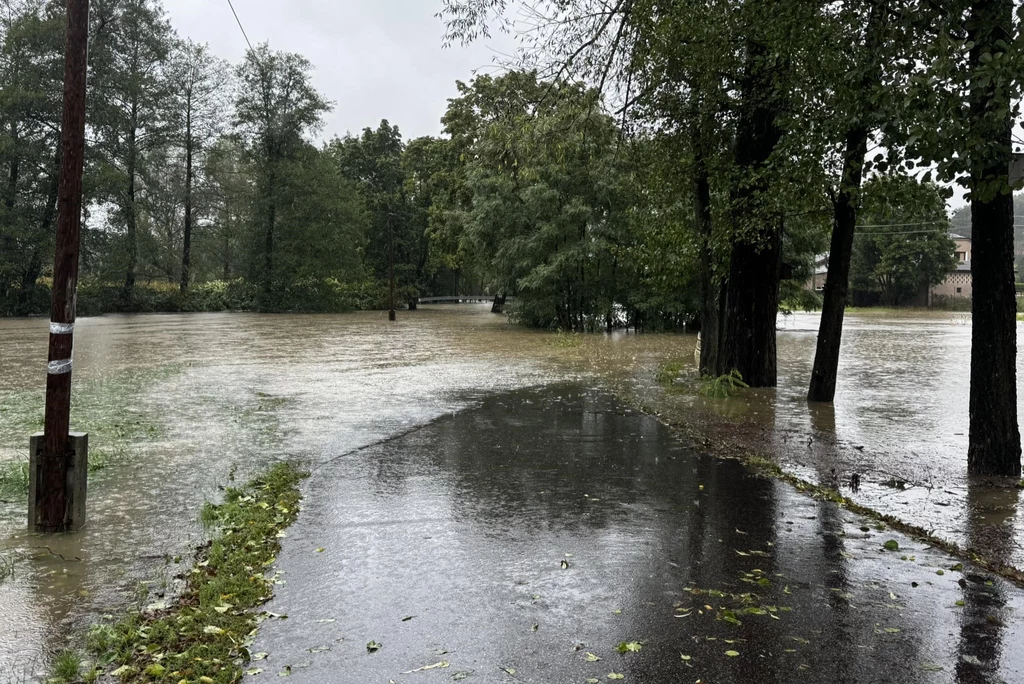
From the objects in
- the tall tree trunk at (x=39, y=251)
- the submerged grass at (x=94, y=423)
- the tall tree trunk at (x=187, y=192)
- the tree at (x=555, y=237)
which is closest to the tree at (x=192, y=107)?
the tall tree trunk at (x=187, y=192)

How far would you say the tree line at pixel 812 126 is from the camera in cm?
616

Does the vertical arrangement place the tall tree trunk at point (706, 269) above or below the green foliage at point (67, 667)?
above

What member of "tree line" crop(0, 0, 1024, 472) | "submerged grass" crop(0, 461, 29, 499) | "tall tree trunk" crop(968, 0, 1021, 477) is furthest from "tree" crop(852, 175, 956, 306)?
"submerged grass" crop(0, 461, 29, 499)

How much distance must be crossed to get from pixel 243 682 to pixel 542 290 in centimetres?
3325

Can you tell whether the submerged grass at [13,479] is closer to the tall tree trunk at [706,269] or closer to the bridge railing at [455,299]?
the tall tree trunk at [706,269]

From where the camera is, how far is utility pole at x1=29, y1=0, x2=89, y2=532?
6191mm

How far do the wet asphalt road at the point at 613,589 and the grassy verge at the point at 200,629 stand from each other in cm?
16

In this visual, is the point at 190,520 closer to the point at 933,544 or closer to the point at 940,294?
the point at 933,544

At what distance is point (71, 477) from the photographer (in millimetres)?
6293

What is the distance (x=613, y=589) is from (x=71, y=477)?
4221mm

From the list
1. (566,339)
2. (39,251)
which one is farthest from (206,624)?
(39,251)

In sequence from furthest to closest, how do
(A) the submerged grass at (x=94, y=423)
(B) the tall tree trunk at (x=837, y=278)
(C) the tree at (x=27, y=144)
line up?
(C) the tree at (x=27, y=144)
(B) the tall tree trunk at (x=837, y=278)
(A) the submerged grass at (x=94, y=423)

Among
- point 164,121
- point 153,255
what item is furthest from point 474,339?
point 164,121

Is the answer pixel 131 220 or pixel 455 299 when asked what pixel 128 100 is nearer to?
pixel 131 220
